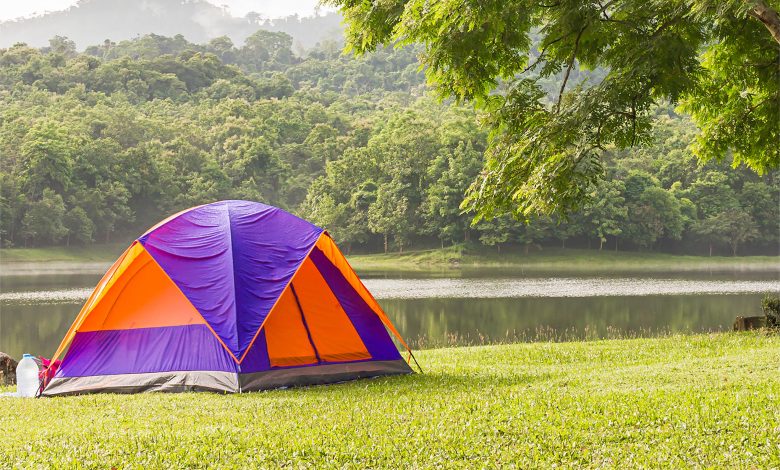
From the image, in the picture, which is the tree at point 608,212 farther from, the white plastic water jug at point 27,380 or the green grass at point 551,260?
the white plastic water jug at point 27,380

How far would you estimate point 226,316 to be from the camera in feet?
30.3

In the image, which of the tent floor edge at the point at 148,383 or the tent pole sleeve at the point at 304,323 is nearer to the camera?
the tent floor edge at the point at 148,383

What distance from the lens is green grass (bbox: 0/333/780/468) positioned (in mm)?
5555

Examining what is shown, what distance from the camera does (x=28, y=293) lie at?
109 feet

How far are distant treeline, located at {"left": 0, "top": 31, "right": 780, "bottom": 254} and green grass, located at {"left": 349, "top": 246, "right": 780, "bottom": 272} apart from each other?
1.40m

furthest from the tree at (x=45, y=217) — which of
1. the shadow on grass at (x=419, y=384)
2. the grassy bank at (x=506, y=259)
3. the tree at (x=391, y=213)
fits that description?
the shadow on grass at (x=419, y=384)

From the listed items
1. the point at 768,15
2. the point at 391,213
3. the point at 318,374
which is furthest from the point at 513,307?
the point at 391,213

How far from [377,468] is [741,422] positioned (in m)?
3.07

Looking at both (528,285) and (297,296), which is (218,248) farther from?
(528,285)

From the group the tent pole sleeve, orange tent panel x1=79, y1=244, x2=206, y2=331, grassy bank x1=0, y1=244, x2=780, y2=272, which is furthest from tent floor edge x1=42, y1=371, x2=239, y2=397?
grassy bank x1=0, y1=244, x2=780, y2=272

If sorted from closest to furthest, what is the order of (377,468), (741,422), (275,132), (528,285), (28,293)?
(377,468), (741,422), (28,293), (528,285), (275,132)

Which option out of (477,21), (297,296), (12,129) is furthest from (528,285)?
(12,129)

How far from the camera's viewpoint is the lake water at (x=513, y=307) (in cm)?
2038

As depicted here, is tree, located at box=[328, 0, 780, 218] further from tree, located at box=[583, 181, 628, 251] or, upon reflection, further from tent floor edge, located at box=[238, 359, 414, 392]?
tree, located at box=[583, 181, 628, 251]
